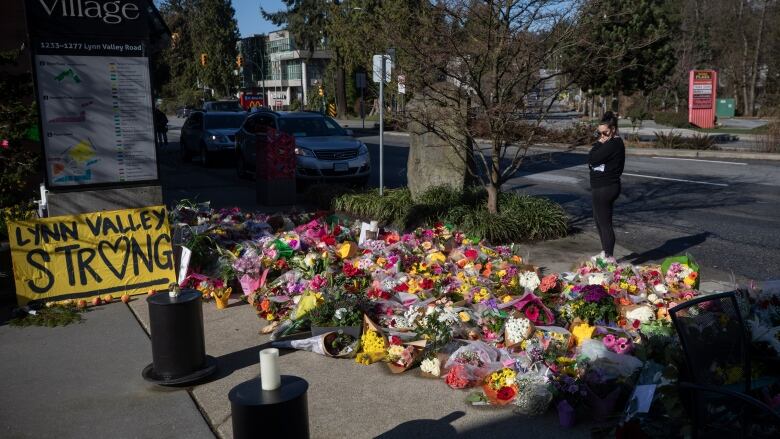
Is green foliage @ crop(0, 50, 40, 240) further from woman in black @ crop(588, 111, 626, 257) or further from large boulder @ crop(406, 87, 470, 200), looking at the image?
woman in black @ crop(588, 111, 626, 257)

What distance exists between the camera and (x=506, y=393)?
4.43m

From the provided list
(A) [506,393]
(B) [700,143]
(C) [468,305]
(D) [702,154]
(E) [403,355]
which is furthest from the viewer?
(B) [700,143]

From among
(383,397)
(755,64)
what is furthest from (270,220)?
(755,64)

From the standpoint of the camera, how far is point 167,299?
16.0 ft

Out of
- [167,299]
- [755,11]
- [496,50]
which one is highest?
[755,11]

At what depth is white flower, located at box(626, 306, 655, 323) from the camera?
17.8 ft

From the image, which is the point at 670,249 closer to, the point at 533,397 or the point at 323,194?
the point at 533,397

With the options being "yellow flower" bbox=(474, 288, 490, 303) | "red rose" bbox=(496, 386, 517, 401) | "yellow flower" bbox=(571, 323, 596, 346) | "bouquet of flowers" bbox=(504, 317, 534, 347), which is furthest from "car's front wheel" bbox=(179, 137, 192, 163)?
"red rose" bbox=(496, 386, 517, 401)

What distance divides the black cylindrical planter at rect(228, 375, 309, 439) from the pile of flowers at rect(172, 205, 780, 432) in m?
1.53

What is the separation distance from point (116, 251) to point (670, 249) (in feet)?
21.9

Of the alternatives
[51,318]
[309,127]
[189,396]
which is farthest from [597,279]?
[309,127]

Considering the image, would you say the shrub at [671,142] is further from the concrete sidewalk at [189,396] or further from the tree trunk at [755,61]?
the tree trunk at [755,61]

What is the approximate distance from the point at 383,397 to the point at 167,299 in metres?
1.63

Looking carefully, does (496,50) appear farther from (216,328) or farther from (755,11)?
(755,11)
